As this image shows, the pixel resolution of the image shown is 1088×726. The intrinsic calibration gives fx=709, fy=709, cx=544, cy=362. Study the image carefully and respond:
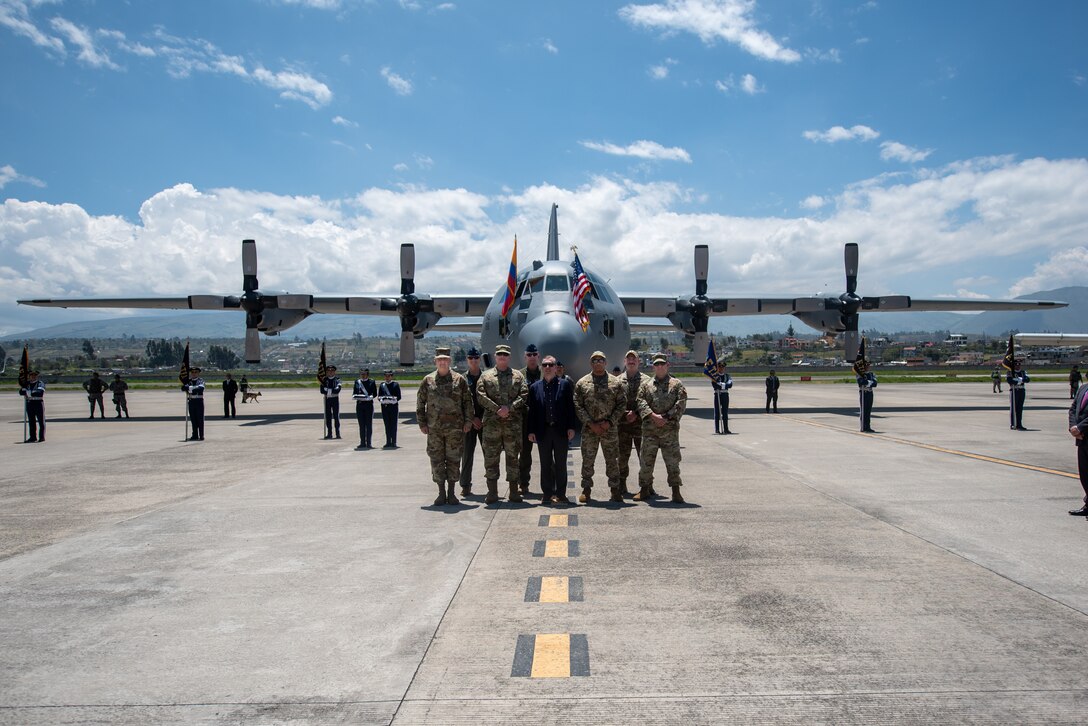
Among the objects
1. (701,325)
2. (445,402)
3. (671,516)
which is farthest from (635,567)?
(701,325)

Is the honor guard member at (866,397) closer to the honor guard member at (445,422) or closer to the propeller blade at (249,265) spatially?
the honor guard member at (445,422)

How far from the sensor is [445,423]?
29.6 feet

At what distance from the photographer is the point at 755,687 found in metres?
3.70

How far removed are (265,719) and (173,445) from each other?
1484 centimetres

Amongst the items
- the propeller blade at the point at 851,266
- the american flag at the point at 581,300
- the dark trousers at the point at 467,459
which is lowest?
the dark trousers at the point at 467,459

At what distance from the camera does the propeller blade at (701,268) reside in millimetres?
27344

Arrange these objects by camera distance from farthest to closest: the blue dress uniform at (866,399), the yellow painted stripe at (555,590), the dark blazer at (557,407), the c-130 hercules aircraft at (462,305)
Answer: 1. the c-130 hercules aircraft at (462,305)
2. the blue dress uniform at (866,399)
3. the dark blazer at (557,407)
4. the yellow painted stripe at (555,590)

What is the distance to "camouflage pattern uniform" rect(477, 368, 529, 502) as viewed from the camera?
356 inches

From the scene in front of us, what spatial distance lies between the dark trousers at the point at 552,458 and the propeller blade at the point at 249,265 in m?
20.7

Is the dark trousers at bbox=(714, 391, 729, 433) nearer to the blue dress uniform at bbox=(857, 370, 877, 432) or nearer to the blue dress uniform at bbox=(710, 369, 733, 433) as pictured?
the blue dress uniform at bbox=(710, 369, 733, 433)

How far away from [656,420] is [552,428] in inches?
52.1

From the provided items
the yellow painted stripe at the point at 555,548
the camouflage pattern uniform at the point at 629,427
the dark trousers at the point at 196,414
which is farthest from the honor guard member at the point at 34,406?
the yellow painted stripe at the point at 555,548

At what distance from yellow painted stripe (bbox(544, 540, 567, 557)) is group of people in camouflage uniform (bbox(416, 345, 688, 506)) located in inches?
79.1

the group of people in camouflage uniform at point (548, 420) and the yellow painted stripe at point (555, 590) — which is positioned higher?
the group of people in camouflage uniform at point (548, 420)
